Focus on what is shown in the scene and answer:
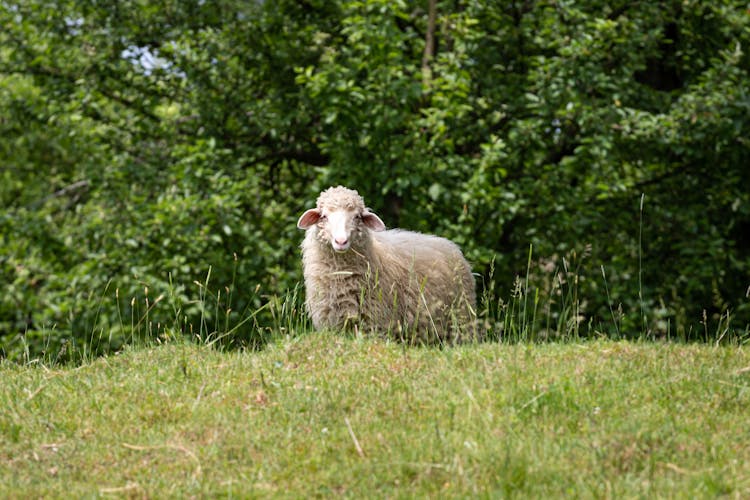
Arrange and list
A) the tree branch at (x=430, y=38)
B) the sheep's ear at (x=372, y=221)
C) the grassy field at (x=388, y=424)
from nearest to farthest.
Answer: the grassy field at (x=388, y=424) → the sheep's ear at (x=372, y=221) → the tree branch at (x=430, y=38)

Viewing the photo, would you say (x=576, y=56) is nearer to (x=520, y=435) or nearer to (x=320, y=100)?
(x=320, y=100)

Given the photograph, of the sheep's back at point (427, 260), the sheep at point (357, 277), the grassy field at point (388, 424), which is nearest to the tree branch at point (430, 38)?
the sheep's back at point (427, 260)

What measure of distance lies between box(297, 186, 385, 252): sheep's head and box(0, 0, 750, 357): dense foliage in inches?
113

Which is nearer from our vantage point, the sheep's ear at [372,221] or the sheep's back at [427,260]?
the sheep's ear at [372,221]


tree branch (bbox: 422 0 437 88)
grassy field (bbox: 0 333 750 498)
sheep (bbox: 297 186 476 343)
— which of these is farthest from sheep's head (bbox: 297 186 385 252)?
tree branch (bbox: 422 0 437 88)

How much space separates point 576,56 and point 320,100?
2.72 m

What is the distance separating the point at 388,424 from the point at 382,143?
6230mm

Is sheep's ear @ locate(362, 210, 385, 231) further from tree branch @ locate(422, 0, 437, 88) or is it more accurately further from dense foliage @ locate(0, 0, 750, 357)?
tree branch @ locate(422, 0, 437, 88)

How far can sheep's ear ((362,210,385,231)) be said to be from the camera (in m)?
6.66

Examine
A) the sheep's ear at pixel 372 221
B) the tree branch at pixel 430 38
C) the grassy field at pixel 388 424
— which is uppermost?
the tree branch at pixel 430 38

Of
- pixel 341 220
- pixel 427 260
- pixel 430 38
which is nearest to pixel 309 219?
pixel 341 220

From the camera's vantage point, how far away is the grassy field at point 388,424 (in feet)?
12.3

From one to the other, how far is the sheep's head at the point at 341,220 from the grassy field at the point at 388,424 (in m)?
0.99

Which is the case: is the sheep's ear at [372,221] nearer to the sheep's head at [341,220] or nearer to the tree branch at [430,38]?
the sheep's head at [341,220]
